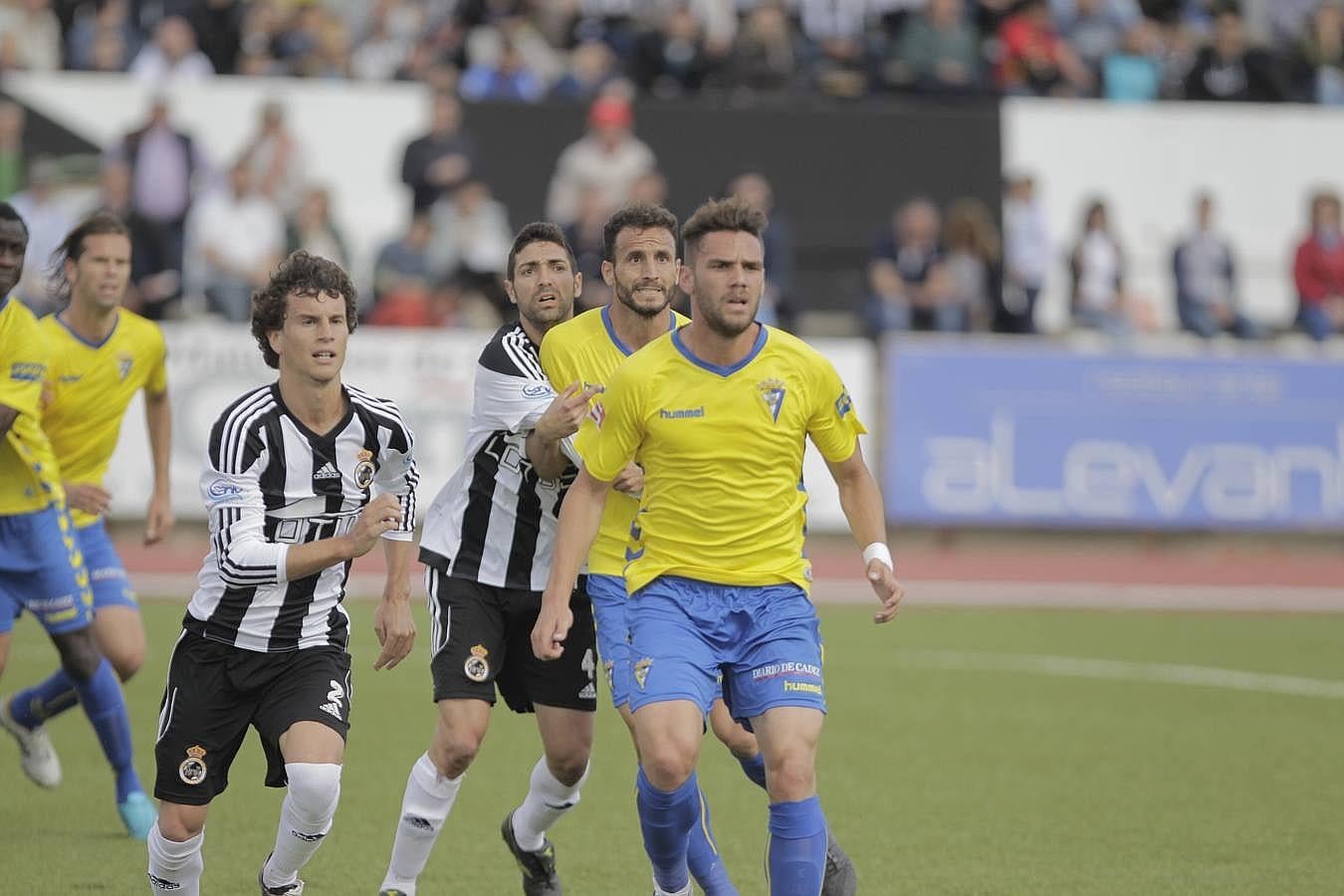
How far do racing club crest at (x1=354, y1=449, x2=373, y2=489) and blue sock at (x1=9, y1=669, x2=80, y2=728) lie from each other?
2985 millimetres

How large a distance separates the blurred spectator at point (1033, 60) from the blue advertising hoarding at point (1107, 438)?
530 centimetres

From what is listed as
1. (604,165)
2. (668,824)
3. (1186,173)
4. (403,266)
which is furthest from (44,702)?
(1186,173)

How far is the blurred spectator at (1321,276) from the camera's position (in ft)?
66.1

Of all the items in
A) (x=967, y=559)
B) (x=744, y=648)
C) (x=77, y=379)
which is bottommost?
(x=967, y=559)

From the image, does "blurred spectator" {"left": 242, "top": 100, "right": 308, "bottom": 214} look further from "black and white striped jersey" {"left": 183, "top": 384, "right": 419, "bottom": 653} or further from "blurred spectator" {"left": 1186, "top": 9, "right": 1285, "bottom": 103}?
"black and white striped jersey" {"left": 183, "top": 384, "right": 419, "bottom": 653}

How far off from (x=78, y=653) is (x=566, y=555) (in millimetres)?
2894

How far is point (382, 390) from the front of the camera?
679 inches

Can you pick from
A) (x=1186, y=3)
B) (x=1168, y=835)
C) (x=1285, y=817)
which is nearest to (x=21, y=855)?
(x=1168, y=835)

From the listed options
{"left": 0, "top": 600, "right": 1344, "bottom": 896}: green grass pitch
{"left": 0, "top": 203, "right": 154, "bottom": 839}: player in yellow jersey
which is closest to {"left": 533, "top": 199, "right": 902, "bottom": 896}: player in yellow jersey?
{"left": 0, "top": 600, "right": 1344, "bottom": 896}: green grass pitch

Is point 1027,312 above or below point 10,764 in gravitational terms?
above

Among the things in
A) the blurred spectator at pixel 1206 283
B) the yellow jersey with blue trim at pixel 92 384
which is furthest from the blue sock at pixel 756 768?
the blurred spectator at pixel 1206 283

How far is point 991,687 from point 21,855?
21.5 feet

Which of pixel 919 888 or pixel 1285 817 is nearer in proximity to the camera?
pixel 919 888

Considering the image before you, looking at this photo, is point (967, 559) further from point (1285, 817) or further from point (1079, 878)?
point (1079, 878)
